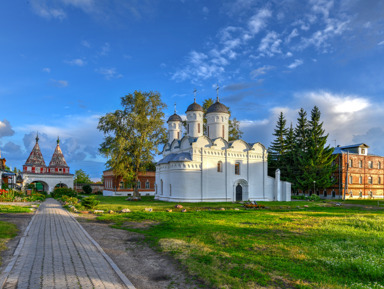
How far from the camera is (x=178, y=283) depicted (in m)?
5.89

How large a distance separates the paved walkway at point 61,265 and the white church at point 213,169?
735 inches

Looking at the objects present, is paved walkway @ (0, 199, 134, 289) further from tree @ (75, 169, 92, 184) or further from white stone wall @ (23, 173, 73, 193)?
tree @ (75, 169, 92, 184)

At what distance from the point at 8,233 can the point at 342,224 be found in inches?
579

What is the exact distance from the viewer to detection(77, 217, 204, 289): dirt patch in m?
5.95

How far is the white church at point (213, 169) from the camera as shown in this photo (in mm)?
28672

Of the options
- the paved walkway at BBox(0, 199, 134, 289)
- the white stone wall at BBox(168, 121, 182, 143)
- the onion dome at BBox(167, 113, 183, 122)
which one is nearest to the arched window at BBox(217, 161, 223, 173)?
the white stone wall at BBox(168, 121, 182, 143)

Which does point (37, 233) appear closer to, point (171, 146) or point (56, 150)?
point (171, 146)

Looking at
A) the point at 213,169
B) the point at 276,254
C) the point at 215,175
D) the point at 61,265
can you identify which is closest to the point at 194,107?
the point at 213,169

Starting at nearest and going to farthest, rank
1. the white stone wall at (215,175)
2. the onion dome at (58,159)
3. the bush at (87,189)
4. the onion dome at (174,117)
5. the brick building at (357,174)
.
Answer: the white stone wall at (215,175), the onion dome at (174,117), the brick building at (357,174), the onion dome at (58,159), the bush at (87,189)

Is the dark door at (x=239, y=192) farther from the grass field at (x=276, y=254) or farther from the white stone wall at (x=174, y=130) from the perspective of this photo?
the grass field at (x=276, y=254)

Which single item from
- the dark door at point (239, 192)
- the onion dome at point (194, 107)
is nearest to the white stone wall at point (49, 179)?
the onion dome at point (194, 107)

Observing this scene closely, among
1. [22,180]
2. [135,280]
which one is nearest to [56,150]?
[22,180]

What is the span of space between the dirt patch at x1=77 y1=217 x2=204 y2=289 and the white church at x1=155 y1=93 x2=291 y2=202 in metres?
17.5

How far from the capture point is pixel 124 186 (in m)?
43.6
